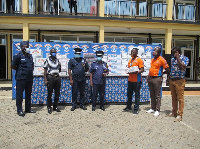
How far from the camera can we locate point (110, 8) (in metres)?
13.0

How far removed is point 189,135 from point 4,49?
12.9m

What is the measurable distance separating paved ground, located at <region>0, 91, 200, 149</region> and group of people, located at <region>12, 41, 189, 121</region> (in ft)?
1.25

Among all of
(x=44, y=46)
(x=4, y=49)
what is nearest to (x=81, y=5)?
(x=4, y=49)

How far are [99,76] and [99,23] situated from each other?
5915 mm

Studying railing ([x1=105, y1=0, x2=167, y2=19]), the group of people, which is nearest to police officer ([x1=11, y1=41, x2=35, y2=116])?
the group of people

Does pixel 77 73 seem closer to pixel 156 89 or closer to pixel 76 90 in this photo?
pixel 76 90

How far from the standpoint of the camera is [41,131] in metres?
4.06

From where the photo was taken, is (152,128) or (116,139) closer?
A: (116,139)

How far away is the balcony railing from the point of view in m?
11.6

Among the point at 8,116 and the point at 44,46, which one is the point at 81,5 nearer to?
the point at 44,46

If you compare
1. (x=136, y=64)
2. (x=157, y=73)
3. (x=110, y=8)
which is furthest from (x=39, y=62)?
(x=110, y=8)

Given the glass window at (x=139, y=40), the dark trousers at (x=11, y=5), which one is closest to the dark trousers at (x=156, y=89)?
the glass window at (x=139, y=40)

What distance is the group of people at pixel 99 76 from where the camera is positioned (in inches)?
193

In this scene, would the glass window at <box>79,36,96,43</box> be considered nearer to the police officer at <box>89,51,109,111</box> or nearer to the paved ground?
the police officer at <box>89,51,109,111</box>
